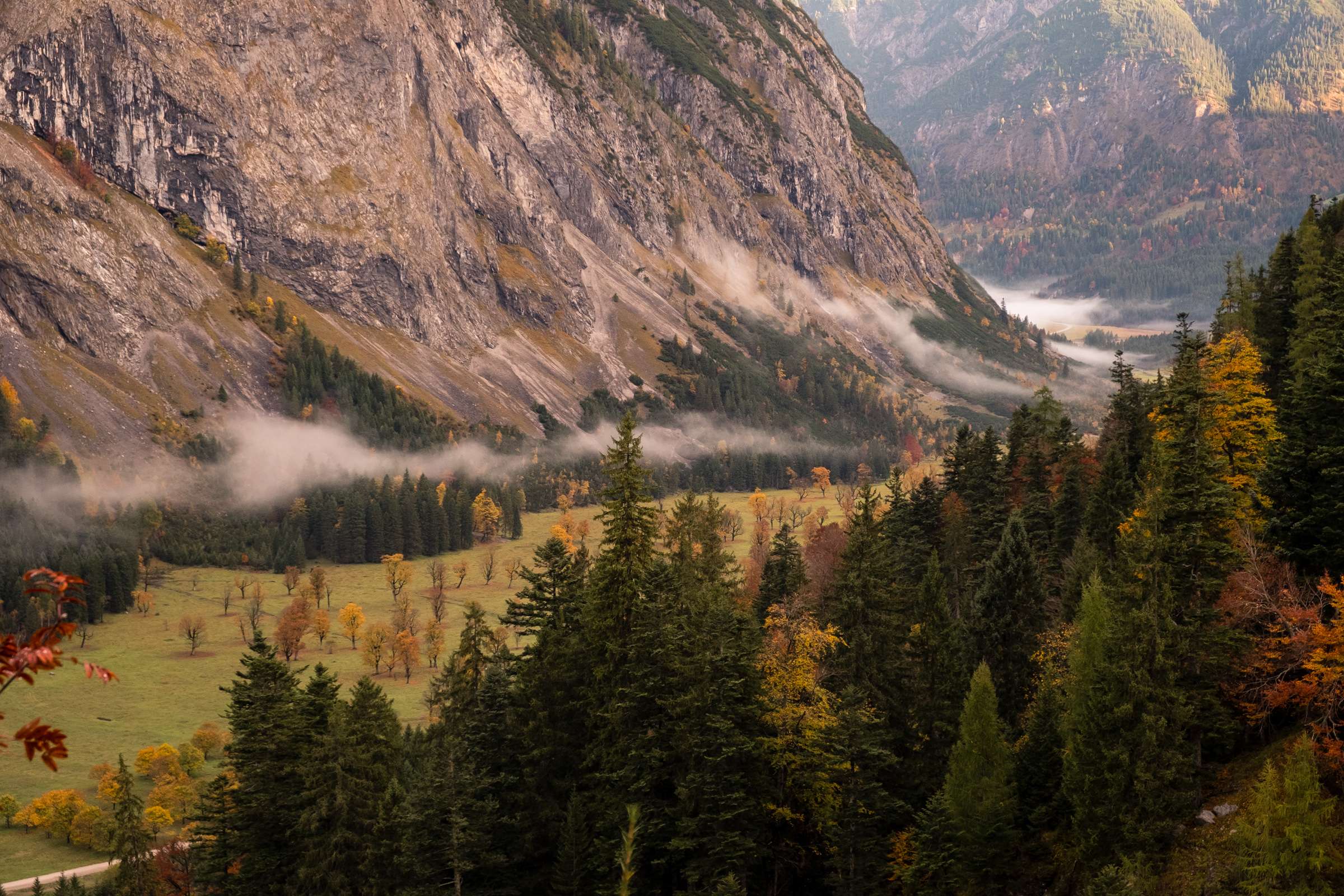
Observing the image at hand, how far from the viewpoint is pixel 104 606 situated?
609ft

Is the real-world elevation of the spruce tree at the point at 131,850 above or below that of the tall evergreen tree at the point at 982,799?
below

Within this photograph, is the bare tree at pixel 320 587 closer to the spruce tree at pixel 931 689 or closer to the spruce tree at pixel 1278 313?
the spruce tree at pixel 931 689

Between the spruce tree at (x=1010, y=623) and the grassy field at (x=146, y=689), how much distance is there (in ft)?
243

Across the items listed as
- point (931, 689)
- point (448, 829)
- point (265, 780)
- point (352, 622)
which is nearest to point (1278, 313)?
point (931, 689)

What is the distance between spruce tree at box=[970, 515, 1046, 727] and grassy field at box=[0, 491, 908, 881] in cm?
7404

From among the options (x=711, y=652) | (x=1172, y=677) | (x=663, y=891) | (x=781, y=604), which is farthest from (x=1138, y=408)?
(x=663, y=891)

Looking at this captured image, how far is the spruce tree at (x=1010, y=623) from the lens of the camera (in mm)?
58906

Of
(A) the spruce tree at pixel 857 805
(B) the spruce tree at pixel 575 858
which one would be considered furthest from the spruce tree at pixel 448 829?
(A) the spruce tree at pixel 857 805

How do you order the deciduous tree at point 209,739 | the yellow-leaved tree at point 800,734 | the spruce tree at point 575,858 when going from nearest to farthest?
the spruce tree at point 575,858, the yellow-leaved tree at point 800,734, the deciduous tree at point 209,739

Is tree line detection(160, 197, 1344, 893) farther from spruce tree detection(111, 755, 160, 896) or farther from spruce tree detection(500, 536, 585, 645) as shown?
spruce tree detection(111, 755, 160, 896)

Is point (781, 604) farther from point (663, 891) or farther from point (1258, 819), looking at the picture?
point (1258, 819)

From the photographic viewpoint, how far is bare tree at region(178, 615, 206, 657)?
166375 millimetres

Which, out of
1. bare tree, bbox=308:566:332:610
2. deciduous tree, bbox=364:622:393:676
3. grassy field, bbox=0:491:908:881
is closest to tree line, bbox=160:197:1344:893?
grassy field, bbox=0:491:908:881

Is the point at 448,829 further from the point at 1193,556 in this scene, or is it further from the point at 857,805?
the point at 1193,556
